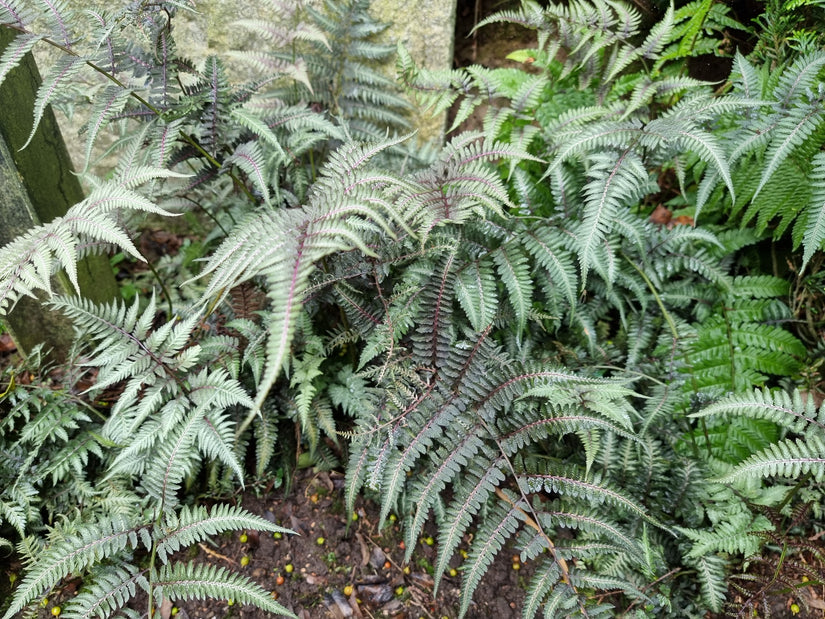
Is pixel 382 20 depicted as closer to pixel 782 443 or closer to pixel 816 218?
pixel 816 218

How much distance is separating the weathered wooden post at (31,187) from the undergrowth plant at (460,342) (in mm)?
256

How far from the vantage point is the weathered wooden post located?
8.04 ft

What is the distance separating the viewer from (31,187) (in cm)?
255

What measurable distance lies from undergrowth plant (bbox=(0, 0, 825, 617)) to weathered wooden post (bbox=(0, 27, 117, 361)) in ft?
0.84

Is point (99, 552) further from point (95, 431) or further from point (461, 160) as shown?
point (461, 160)

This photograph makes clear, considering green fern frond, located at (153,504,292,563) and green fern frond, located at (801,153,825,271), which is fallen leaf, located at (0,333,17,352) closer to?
green fern frond, located at (153,504,292,563)

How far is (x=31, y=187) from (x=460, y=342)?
2.11 m

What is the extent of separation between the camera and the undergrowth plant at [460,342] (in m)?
2.10

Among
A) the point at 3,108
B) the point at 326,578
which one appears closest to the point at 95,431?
the point at 326,578

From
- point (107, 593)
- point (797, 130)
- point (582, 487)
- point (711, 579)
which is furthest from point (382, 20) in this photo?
point (711, 579)

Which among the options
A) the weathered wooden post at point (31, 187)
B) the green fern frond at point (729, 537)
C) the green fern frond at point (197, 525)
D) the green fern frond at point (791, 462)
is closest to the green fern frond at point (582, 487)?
the green fern frond at point (729, 537)

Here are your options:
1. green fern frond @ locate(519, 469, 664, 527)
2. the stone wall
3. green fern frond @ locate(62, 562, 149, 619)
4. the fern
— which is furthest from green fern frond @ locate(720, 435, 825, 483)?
the stone wall

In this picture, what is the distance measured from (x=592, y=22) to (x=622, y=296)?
135cm

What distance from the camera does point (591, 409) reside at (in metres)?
2.24
